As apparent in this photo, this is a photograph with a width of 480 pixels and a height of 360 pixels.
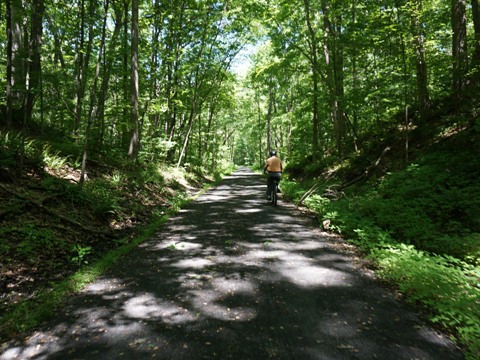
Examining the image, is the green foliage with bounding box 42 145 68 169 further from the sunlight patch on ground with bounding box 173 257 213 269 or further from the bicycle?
the bicycle

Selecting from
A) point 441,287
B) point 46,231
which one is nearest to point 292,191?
point 441,287

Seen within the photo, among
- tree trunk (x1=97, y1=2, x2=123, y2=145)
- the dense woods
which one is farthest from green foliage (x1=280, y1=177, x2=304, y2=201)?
tree trunk (x1=97, y1=2, x2=123, y2=145)

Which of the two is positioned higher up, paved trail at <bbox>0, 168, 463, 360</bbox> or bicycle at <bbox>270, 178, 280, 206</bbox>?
bicycle at <bbox>270, 178, 280, 206</bbox>

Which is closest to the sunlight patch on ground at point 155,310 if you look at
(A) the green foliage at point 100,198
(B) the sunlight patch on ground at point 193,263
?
(B) the sunlight patch on ground at point 193,263

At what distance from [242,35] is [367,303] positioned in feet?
71.3

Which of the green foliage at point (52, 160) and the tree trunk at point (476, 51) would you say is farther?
the green foliage at point (52, 160)

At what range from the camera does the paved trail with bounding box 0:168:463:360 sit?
2.79 m

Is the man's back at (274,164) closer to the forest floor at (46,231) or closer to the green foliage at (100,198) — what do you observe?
the forest floor at (46,231)

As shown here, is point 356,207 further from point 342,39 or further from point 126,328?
point 342,39

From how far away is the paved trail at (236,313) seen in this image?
2.79 m

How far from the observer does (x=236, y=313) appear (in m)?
3.46

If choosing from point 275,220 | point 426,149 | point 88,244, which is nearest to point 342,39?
point 426,149

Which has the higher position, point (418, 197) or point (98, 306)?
point (418, 197)

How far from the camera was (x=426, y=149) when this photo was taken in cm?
938
